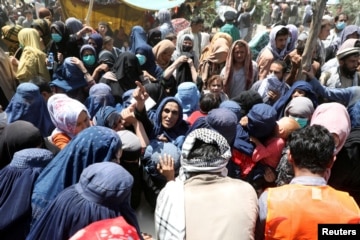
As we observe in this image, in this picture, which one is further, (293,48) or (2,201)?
(293,48)

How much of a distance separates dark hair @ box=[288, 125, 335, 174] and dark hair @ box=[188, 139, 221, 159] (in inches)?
14.4

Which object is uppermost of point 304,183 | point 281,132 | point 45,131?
point 304,183

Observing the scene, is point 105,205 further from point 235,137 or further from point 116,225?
point 235,137

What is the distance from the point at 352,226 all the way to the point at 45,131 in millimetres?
2657

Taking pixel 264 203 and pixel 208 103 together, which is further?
pixel 208 103

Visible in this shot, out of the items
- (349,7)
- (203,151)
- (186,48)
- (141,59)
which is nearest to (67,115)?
(203,151)

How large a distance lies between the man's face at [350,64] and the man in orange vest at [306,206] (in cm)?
245

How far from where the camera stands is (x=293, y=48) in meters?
4.77

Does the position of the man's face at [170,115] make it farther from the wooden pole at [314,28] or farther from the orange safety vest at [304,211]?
the orange safety vest at [304,211]

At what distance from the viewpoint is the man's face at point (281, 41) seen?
14.6 feet

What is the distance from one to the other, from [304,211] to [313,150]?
308 mm

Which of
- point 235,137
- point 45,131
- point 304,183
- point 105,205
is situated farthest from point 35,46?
point 304,183

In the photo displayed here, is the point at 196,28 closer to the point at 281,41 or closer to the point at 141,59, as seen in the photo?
the point at 141,59

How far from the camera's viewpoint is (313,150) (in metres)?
1.77
